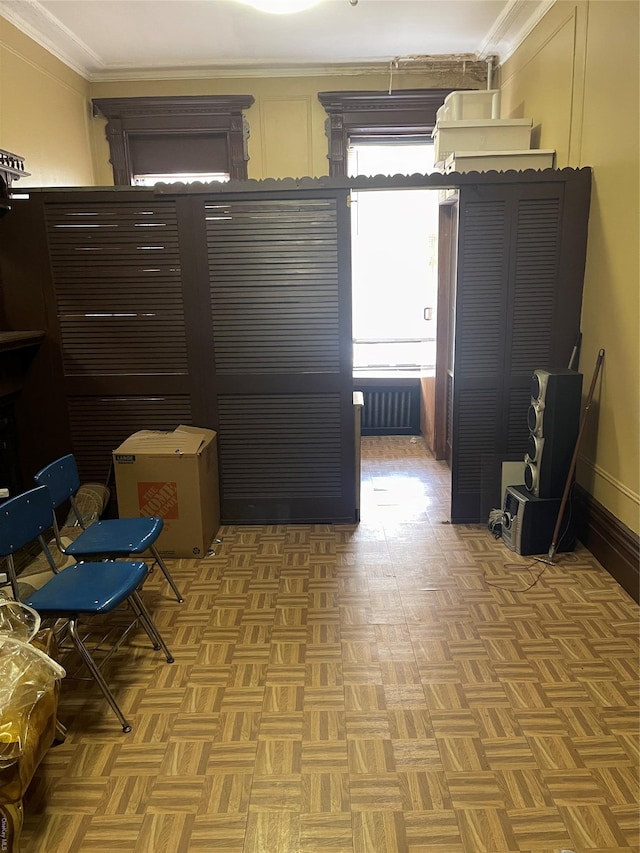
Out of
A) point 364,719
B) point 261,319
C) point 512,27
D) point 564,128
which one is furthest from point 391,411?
point 364,719

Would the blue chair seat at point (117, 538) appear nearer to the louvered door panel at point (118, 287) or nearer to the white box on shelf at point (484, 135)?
the louvered door panel at point (118, 287)

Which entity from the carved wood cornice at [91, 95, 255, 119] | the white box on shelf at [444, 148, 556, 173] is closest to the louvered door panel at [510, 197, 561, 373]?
the white box on shelf at [444, 148, 556, 173]

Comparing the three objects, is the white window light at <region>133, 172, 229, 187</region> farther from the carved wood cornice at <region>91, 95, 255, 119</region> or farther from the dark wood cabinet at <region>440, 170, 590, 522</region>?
the dark wood cabinet at <region>440, 170, 590, 522</region>

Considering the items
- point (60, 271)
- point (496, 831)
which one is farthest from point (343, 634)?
point (60, 271)

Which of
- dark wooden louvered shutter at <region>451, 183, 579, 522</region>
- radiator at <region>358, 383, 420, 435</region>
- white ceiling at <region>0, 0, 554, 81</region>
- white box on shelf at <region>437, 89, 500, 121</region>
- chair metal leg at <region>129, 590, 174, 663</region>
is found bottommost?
chair metal leg at <region>129, 590, 174, 663</region>

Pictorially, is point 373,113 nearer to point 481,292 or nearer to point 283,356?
point 481,292

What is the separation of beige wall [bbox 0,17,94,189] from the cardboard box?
1.78 m

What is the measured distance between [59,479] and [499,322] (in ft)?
8.48

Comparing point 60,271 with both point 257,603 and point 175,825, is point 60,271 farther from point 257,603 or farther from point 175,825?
point 175,825

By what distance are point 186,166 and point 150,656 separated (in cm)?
404

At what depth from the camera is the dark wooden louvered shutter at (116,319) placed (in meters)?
3.50

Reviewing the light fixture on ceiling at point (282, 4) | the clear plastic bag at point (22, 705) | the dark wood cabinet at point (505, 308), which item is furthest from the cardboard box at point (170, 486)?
the light fixture on ceiling at point (282, 4)

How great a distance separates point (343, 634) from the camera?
2.68 m

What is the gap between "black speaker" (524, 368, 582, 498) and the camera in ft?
10.6
